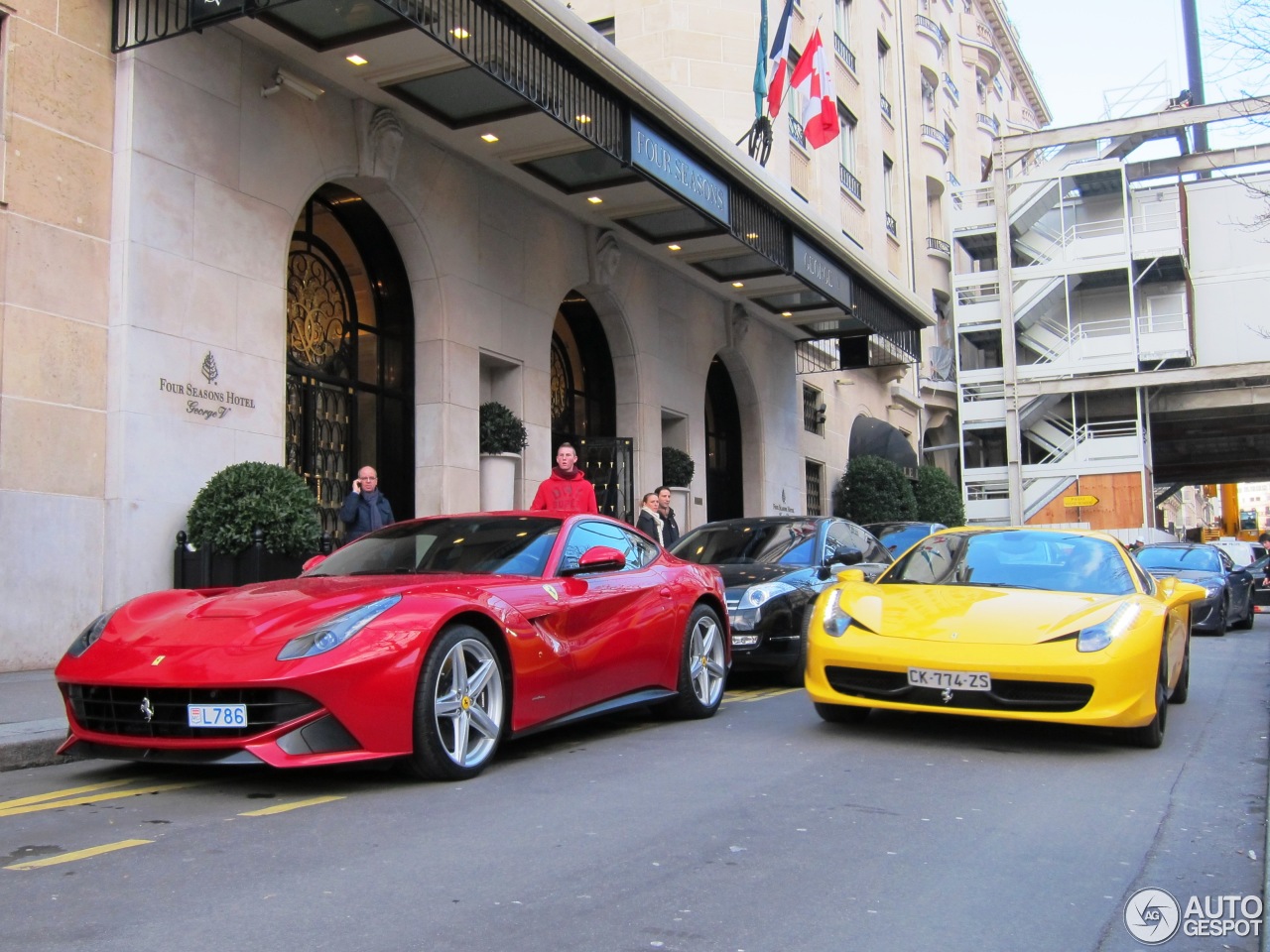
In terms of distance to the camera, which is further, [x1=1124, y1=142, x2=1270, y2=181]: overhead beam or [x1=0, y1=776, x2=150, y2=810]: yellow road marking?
[x1=1124, y1=142, x2=1270, y2=181]: overhead beam

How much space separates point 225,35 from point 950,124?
125 ft

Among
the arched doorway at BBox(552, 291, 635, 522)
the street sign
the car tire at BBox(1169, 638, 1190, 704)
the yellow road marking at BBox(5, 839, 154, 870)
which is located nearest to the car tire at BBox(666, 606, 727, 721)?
the car tire at BBox(1169, 638, 1190, 704)

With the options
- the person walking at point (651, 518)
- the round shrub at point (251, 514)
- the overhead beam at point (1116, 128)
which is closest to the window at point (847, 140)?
the overhead beam at point (1116, 128)

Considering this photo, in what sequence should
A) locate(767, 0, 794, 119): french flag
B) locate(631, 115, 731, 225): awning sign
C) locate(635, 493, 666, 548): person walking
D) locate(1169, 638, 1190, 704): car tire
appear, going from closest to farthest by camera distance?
1. locate(1169, 638, 1190, 704): car tire
2. locate(631, 115, 731, 225): awning sign
3. locate(635, 493, 666, 548): person walking
4. locate(767, 0, 794, 119): french flag

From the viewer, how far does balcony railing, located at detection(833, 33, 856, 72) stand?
99.3ft

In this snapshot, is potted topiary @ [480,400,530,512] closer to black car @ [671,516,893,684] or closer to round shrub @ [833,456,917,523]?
black car @ [671,516,893,684]

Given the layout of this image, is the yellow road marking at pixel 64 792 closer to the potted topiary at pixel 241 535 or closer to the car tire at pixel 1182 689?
the potted topiary at pixel 241 535

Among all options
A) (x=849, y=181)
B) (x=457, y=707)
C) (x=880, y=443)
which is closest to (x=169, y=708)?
(x=457, y=707)

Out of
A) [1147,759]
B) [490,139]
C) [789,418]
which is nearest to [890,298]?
[789,418]

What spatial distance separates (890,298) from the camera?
23984mm

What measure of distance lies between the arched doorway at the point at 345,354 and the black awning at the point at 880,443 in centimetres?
1735

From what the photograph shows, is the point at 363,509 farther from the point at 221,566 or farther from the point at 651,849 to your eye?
the point at 651,849

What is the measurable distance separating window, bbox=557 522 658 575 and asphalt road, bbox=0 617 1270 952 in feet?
3.70

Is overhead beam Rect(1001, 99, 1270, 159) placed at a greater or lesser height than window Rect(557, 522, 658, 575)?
greater
